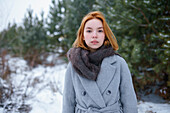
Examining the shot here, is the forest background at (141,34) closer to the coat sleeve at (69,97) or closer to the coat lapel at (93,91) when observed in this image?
the coat lapel at (93,91)

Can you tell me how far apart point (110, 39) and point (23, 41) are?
9.89 metres

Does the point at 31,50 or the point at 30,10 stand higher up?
the point at 30,10

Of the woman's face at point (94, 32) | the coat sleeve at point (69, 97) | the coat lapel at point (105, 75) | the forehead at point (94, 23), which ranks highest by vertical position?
the forehead at point (94, 23)

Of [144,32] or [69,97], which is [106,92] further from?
[144,32]

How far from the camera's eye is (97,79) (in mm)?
1290

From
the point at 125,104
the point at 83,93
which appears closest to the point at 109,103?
the point at 125,104

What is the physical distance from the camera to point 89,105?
49.7 inches

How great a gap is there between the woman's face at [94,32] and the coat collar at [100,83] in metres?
0.22

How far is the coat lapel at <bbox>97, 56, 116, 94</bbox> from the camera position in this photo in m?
1.27

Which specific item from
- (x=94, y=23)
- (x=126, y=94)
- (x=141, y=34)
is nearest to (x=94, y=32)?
(x=94, y=23)

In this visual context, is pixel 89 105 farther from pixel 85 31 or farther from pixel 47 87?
pixel 47 87

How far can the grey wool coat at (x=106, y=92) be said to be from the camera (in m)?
1.25

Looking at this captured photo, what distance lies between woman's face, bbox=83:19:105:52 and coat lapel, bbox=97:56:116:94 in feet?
0.72

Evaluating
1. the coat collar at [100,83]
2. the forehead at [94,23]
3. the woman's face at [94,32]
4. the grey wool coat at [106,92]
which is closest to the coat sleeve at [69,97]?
the grey wool coat at [106,92]
